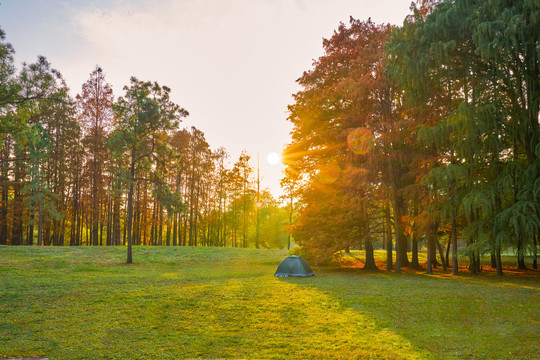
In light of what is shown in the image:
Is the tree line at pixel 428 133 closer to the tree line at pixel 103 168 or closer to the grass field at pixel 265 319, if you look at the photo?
the grass field at pixel 265 319

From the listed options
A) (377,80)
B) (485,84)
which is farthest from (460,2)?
(377,80)

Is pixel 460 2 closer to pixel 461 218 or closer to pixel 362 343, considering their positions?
pixel 461 218

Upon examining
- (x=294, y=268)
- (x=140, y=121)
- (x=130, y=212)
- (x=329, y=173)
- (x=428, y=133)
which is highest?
(x=140, y=121)

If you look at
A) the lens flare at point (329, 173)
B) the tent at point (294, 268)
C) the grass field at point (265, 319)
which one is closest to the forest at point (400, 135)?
the lens flare at point (329, 173)

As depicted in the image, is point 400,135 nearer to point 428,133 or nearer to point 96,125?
point 428,133

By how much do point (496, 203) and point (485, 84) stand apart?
208 inches

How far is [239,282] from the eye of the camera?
14398 millimetres

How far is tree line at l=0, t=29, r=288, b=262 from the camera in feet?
46.4

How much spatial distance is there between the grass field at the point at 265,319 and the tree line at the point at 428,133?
3.76 metres

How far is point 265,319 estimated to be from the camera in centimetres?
850

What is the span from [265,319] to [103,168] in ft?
102

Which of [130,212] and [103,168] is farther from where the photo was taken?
[103,168]

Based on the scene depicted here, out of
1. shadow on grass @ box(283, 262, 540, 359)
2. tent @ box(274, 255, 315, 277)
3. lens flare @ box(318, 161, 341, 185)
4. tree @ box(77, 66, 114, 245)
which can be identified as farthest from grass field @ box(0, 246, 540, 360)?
tree @ box(77, 66, 114, 245)

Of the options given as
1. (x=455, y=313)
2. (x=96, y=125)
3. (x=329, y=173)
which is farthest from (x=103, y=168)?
(x=455, y=313)
